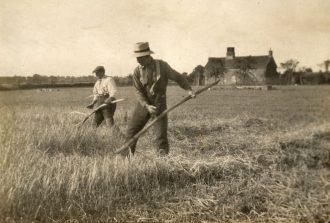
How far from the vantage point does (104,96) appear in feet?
23.3

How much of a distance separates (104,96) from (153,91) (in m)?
2.39

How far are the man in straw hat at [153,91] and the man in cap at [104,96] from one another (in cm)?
183

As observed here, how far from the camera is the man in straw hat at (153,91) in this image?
4.89 metres

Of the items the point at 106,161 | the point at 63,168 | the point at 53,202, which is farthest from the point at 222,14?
the point at 53,202

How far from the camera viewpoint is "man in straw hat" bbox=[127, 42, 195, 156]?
489 cm

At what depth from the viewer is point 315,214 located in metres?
3.60

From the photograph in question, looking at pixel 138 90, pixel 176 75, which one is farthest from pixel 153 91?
pixel 176 75

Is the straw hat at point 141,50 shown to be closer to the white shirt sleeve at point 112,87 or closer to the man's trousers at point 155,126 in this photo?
the man's trousers at point 155,126

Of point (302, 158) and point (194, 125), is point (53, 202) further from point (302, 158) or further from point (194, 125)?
point (194, 125)

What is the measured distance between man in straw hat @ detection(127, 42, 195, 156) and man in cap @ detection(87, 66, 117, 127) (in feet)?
6.01

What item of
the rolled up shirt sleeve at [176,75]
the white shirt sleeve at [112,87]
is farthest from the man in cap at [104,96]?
the rolled up shirt sleeve at [176,75]

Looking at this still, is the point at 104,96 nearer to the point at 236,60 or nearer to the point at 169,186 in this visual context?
the point at 169,186

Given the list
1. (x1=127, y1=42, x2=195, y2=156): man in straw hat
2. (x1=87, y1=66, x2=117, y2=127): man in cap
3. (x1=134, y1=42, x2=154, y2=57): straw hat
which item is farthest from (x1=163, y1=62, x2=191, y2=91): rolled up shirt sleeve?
(x1=87, y1=66, x2=117, y2=127): man in cap

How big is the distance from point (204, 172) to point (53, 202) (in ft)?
5.35
